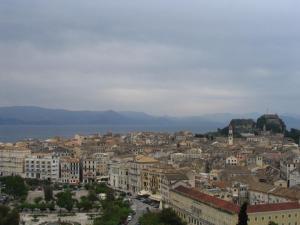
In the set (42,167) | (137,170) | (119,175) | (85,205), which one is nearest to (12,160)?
(42,167)

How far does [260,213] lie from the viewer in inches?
1050

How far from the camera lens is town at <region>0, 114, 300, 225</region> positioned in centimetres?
2988

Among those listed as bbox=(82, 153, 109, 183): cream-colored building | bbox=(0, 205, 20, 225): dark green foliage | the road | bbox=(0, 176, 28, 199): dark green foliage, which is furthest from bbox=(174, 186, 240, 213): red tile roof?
bbox=(82, 153, 109, 183): cream-colored building

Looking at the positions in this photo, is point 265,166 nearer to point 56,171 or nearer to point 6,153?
point 56,171

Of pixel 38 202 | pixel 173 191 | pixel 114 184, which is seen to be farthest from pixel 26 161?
pixel 173 191

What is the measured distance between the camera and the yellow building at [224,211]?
1050 inches

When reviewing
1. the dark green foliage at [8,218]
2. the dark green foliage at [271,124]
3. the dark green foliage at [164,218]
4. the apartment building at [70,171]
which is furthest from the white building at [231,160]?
the dark green foliage at [271,124]

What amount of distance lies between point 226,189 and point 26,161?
79.2 feet

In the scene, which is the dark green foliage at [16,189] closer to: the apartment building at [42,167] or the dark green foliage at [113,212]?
the dark green foliage at [113,212]

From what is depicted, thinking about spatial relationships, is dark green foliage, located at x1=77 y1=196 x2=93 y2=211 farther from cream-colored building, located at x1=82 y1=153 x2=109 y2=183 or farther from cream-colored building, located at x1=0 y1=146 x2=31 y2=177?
cream-colored building, located at x1=0 y1=146 x2=31 y2=177

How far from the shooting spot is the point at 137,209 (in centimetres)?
3516

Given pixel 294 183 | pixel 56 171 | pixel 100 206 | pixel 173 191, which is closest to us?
pixel 173 191

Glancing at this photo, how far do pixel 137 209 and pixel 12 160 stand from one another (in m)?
23.7

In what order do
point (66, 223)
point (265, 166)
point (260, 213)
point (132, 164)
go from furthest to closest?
point (265, 166)
point (132, 164)
point (66, 223)
point (260, 213)
